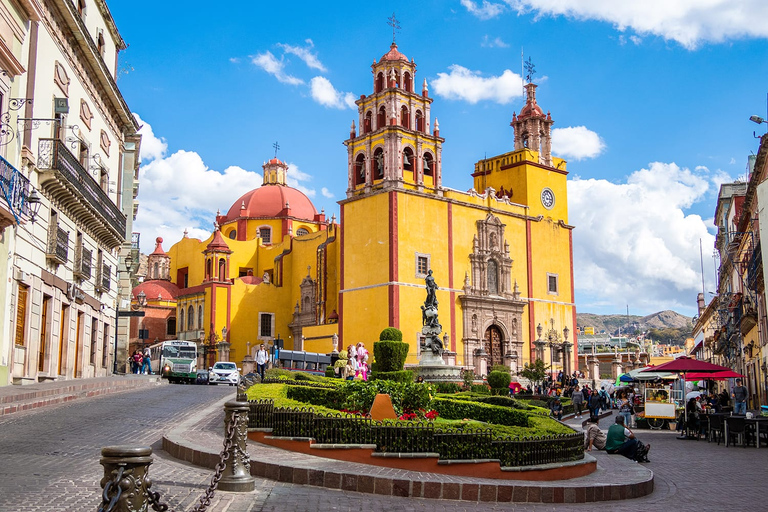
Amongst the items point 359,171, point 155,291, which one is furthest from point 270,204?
point 359,171

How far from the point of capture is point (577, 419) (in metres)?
25.4

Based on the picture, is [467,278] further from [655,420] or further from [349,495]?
[349,495]

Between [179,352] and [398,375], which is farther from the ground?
[179,352]

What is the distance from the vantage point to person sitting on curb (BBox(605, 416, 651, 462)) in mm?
13250

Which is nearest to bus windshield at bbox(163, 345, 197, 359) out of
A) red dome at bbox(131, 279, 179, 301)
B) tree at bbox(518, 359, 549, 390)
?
red dome at bbox(131, 279, 179, 301)

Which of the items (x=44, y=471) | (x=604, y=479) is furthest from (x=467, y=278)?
(x=44, y=471)

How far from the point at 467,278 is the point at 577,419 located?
1869 cm

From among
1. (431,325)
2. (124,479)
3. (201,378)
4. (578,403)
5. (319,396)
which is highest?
(431,325)

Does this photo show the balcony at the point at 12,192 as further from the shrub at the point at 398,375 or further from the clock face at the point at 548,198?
the clock face at the point at 548,198

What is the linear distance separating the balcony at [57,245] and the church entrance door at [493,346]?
2740cm

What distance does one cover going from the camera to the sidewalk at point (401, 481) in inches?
328

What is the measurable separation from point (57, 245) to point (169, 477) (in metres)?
13.2

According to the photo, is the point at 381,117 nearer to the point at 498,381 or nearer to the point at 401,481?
the point at 498,381

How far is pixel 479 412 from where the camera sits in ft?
48.9
